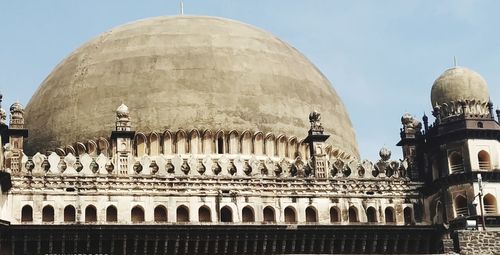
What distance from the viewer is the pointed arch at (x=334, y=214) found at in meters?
42.3

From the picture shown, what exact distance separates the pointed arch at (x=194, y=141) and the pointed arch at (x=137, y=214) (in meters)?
4.22

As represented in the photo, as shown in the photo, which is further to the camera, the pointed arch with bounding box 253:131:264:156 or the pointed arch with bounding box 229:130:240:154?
the pointed arch with bounding box 253:131:264:156

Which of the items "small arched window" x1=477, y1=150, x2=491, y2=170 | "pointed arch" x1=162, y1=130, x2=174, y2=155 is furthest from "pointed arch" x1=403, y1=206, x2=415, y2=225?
"pointed arch" x1=162, y1=130, x2=174, y2=155

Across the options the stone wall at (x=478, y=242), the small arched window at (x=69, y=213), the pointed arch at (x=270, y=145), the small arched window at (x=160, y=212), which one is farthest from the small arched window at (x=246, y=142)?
the stone wall at (x=478, y=242)

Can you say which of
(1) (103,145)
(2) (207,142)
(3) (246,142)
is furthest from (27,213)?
(3) (246,142)

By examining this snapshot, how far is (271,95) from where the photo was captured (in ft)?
151

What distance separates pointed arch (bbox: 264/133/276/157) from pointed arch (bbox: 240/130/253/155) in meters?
0.71

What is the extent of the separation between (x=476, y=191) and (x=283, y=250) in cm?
790

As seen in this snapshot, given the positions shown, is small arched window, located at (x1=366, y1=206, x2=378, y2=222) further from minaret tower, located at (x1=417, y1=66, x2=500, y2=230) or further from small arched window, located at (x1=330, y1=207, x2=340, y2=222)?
minaret tower, located at (x1=417, y1=66, x2=500, y2=230)

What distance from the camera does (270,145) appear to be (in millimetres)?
44969

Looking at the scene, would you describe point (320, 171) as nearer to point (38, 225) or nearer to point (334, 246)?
point (334, 246)

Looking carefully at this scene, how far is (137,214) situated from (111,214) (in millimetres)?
1005

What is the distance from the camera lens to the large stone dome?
44.6m

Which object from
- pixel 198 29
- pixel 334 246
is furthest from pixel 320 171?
pixel 198 29
